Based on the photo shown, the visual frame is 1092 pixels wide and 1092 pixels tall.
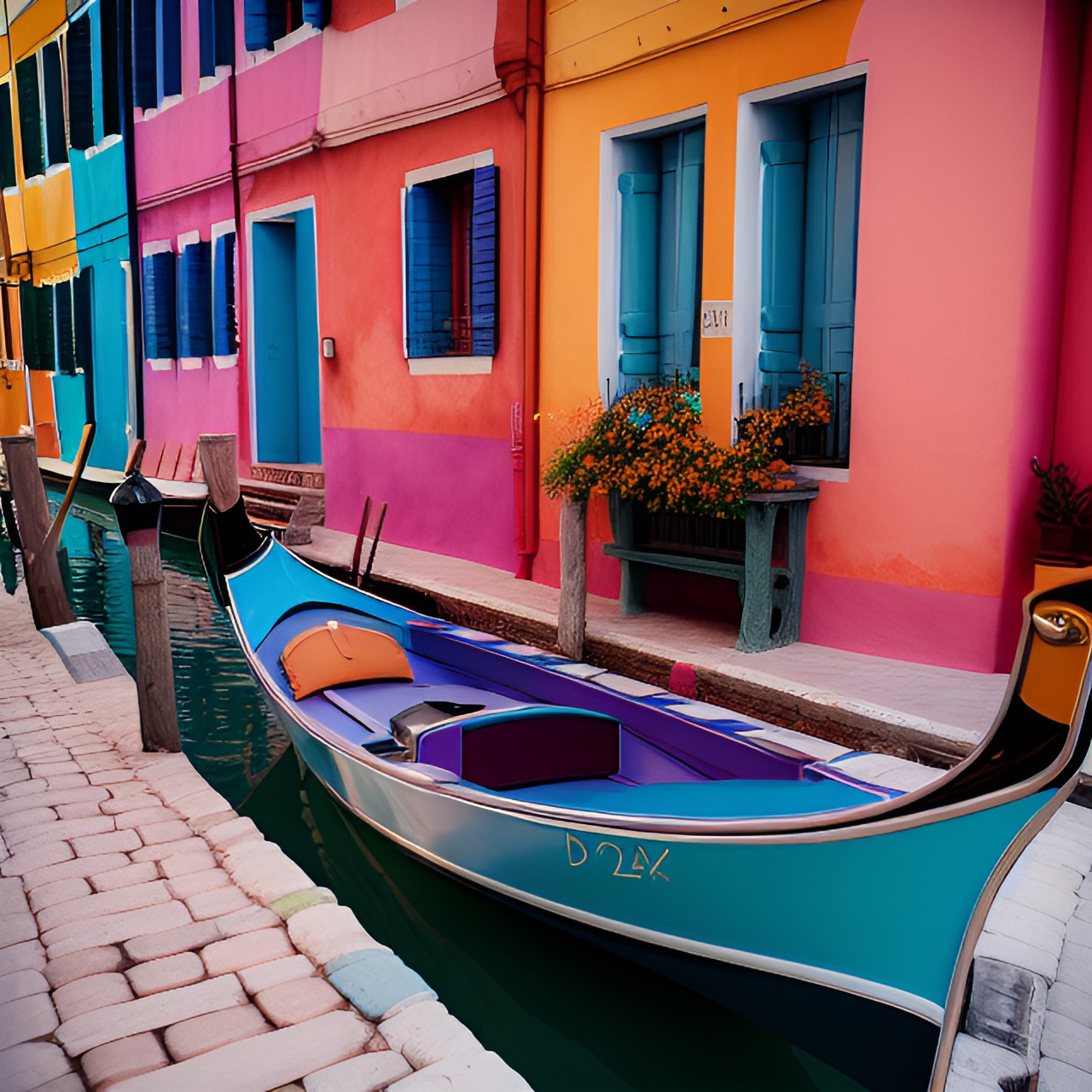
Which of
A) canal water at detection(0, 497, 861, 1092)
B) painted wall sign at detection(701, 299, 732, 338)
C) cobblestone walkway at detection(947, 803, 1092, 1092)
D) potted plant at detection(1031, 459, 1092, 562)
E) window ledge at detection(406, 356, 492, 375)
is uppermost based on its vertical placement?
painted wall sign at detection(701, 299, 732, 338)

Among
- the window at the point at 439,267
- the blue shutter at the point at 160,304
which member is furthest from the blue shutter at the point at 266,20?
the blue shutter at the point at 160,304

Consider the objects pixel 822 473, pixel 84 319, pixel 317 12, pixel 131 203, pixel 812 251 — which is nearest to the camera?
pixel 822 473

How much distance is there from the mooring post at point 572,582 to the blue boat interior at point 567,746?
1.18m

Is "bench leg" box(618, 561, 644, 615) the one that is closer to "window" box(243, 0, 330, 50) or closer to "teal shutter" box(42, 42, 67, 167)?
"window" box(243, 0, 330, 50)

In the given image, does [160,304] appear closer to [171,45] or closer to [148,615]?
[171,45]

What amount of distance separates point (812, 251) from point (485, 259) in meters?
3.03

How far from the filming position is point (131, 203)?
14.6 m

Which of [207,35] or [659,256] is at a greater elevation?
[207,35]

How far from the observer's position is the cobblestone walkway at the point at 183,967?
2549 millimetres

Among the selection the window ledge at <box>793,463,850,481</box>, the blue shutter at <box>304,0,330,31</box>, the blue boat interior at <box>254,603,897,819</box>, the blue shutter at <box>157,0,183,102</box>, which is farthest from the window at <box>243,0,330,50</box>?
the blue boat interior at <box>254,603,897,819</box>

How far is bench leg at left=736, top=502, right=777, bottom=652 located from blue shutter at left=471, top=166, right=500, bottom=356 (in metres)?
3.45

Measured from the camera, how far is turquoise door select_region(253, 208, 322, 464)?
39.0 ft

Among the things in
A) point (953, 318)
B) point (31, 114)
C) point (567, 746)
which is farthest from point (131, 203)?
point (567, 746)

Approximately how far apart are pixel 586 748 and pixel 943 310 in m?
2.94
